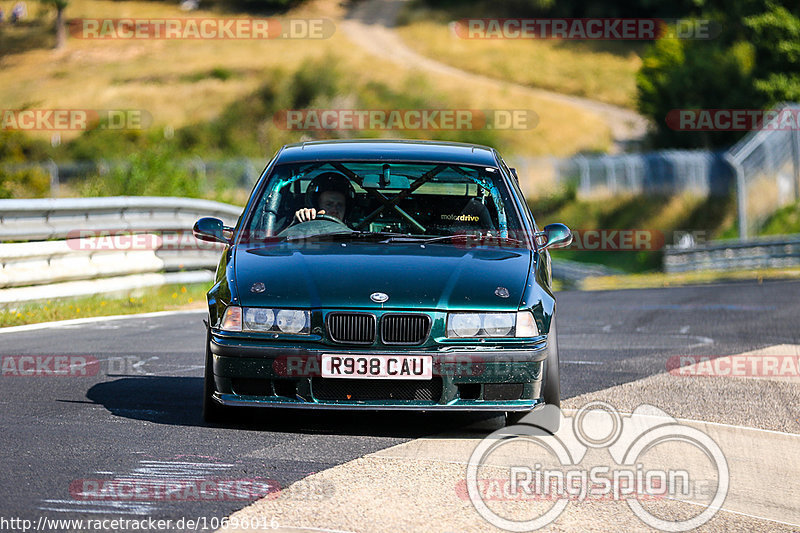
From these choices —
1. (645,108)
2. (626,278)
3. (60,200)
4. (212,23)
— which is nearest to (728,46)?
(645,108)

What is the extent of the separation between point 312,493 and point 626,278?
25568mm

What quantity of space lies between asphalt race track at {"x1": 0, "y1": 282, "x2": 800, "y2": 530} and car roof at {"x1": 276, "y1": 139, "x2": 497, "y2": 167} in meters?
1.65

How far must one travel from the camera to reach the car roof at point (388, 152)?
321 inches

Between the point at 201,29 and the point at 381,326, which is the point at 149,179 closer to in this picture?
the point at 381,326

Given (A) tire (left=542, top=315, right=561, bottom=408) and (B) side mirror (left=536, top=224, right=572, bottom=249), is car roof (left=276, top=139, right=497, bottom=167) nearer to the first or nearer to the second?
(B) side mirror (left=536, top=224, right=572, bottom=249)

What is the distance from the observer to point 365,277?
269 inches

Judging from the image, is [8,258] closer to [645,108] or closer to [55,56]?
[645,108]

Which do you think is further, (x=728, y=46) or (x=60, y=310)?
(x=728, y=46)

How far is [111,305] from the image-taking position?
1440 cm

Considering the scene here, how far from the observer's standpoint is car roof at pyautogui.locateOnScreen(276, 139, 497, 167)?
8.15 metres

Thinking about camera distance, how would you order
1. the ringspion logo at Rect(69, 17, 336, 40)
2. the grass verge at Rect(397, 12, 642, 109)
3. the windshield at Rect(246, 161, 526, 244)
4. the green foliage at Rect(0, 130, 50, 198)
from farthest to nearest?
the ringspion logo at Rect(69, 17, 336, 40) → the grass verge at Rect(397, 12, 642, 109) → the green foliage at Rect(0, 130, 50, 198) → the windshield at Rect(246, 161, 526, 244)

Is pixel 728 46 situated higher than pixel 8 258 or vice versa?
pixel 728 46

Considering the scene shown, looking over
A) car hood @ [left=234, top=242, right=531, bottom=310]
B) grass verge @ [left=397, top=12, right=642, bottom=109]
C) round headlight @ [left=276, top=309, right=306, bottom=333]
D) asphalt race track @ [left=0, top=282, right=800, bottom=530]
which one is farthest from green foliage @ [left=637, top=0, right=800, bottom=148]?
round headlight @ [left=276, top=309, right=306, bottom=333]

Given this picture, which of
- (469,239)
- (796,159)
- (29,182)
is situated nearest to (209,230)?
(469,239)
